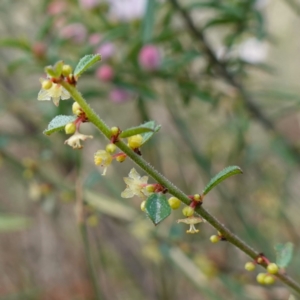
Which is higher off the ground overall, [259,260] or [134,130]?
[134,130]

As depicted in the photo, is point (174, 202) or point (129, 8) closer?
point (174, 202)

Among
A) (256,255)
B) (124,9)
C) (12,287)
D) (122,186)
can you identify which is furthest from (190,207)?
(12,287)

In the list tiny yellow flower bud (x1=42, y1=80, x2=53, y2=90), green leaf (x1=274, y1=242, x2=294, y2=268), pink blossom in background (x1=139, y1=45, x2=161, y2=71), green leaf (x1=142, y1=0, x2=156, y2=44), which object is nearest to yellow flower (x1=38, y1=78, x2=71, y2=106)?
tiny yellow flower bud (x1=42, y1=80, x2=53, y2=90)

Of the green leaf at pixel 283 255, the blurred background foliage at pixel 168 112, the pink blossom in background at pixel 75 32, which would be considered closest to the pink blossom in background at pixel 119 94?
the blurred background foliage at pixel 168 112

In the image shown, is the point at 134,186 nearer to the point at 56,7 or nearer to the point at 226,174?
the point at 226,174

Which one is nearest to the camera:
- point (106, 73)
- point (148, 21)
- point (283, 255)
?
point (283, 255)

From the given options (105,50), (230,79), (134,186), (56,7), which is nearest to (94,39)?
(105,50)

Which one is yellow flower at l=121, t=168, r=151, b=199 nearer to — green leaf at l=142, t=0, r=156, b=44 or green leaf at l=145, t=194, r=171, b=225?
green leaf at l=145, t=194, r=171, b=225

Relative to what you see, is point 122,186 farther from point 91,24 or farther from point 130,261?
point 91,24
